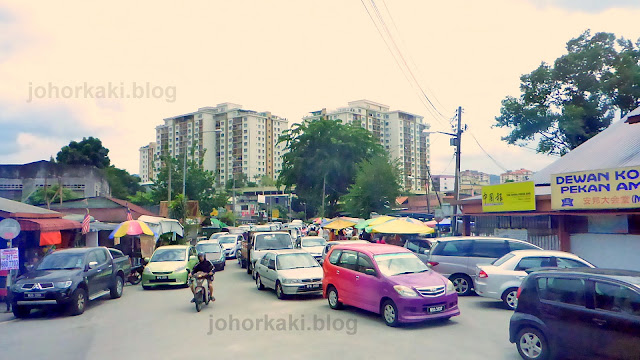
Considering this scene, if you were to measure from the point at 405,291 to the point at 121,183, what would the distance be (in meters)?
64.3

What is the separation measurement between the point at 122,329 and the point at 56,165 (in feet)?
131

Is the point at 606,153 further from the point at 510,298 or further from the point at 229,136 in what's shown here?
the point at 229,136

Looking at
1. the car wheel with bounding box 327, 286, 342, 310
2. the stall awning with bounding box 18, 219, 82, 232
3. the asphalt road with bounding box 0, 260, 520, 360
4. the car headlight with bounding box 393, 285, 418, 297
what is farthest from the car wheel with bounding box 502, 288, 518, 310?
the stall awning with bounding box 18, 219, 82, 232

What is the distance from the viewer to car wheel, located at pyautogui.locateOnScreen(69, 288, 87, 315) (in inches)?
496

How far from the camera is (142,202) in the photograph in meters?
54.9

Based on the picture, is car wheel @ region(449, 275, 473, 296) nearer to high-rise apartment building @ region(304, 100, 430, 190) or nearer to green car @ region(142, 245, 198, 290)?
green car @ region(142, 245, 198, 290)

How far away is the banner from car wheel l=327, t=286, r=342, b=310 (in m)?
9.65

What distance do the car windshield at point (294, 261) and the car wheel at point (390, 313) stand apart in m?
5.39

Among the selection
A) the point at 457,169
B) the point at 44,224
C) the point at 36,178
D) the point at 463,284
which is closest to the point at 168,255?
the point at 44,224

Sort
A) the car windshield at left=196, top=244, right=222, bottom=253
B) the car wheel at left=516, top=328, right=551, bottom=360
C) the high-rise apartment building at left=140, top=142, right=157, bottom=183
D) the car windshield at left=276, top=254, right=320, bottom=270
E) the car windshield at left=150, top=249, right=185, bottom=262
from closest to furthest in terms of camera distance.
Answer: the car wheel at left=516, top=328, right=551, bottom=360, the car windshield at left=276, top=254, right=320, bottom=270, the car windshield at left=150, top=249, right=185, bottom=262, the car windshield at left=196, top=244, right=222, bottom=253, the high-rise apartment building at left=140, top=142, right=157, bottom=183

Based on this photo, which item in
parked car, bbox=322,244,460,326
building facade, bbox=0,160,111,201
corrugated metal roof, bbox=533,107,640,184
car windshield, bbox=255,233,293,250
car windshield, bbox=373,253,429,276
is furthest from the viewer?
building facade, bbox=0,160,111,201

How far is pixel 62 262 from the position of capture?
13875 millimetres

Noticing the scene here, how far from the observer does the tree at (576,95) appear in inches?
1259

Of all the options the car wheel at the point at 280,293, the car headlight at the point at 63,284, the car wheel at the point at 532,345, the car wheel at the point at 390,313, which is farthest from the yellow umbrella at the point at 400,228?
the car wheel at the point at 532,345
